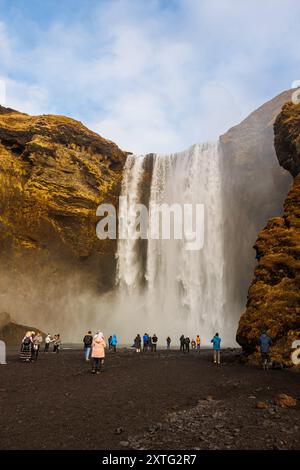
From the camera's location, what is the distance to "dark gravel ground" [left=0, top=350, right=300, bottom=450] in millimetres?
6988

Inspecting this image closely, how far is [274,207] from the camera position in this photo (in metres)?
49.1

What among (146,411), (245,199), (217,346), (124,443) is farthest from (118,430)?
(245,199)

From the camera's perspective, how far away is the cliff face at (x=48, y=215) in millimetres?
47062

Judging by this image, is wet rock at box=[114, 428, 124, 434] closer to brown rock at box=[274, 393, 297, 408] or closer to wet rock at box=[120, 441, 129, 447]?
wet rock at box=[120, 441, 129, 447]

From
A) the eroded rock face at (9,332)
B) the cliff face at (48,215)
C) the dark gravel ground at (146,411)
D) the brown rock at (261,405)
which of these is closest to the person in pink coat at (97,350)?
the dark gravel ground at (146,411)

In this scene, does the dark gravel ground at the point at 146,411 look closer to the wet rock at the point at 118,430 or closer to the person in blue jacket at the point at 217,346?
the wet rock at the point at 118,430

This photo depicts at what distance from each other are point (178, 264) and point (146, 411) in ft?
141

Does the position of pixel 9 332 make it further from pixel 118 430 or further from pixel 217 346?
pixel 118 430

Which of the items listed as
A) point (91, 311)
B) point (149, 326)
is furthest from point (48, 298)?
point (149, 326)

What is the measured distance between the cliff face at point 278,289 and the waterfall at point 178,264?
26057mm

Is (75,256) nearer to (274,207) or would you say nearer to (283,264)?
(274,207)

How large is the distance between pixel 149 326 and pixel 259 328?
31.2 meters

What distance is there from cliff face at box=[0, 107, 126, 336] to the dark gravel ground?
3258cm

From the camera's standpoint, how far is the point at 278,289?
67.1ft
